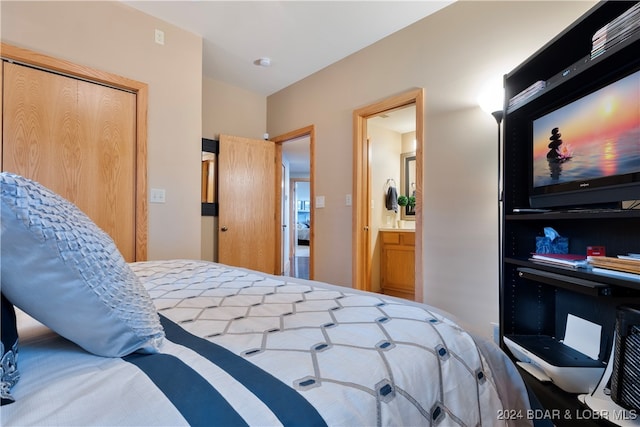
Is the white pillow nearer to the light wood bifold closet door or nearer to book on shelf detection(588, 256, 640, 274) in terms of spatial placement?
book on shelf detection(588, 256, 640, 274)

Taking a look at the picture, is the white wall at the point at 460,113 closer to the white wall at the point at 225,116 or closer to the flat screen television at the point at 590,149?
the flat screen television at the point at 590,149

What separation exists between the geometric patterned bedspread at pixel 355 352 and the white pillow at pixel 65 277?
20cm

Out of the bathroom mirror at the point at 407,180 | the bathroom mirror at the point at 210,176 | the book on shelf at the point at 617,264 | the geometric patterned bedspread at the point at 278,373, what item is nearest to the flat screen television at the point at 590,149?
the book on shelf at the point at 617,264

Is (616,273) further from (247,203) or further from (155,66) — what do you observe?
(247,203)

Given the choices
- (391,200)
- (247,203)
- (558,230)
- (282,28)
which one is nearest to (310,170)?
(247,203)

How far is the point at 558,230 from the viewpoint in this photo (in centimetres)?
169

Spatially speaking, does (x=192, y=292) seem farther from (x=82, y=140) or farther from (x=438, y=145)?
(x=438, y=145)

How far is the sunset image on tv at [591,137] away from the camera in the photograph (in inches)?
47.2

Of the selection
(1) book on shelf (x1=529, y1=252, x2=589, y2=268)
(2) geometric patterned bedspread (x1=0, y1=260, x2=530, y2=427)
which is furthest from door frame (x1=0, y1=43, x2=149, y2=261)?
(1) book on shelf (x1=529, y1=252, x2=589, y2=268)

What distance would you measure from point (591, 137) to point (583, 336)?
0.92m

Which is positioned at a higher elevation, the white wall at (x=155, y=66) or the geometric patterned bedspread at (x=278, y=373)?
the white wall at (x=155, y=66)

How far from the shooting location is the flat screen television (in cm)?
120

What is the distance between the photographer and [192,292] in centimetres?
115

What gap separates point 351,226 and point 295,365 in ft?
8.67
